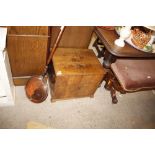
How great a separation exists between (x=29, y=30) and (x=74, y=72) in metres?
0.65

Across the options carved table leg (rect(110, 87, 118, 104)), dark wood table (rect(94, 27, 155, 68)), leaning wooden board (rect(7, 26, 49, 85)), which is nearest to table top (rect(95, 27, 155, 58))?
dark wood table (rect(94, 27, 155, 68))

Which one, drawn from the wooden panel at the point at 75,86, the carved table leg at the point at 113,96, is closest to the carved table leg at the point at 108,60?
the wooden panel at the point at 75,86

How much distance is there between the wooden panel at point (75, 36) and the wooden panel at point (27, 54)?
30 cm

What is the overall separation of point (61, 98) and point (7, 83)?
0.78 meters

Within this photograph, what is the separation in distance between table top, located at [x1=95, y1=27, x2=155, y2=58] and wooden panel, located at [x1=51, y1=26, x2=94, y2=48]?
0.61 feet

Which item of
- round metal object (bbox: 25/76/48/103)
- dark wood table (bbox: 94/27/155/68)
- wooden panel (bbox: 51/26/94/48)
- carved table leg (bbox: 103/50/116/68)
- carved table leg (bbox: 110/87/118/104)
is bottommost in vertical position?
carved table leg (bbox: 110/87/118/104)

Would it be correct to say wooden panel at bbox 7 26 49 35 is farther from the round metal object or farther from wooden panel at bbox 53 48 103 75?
the round metal object

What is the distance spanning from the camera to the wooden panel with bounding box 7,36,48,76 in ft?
6.29

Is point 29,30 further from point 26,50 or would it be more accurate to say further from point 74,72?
point 74,72

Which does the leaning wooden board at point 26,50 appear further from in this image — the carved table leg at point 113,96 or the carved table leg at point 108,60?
the carved table leg at point 113,96

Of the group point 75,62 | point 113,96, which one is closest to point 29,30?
point 75,62

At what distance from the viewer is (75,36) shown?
90.5 inches

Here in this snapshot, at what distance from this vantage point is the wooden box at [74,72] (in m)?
2.00
